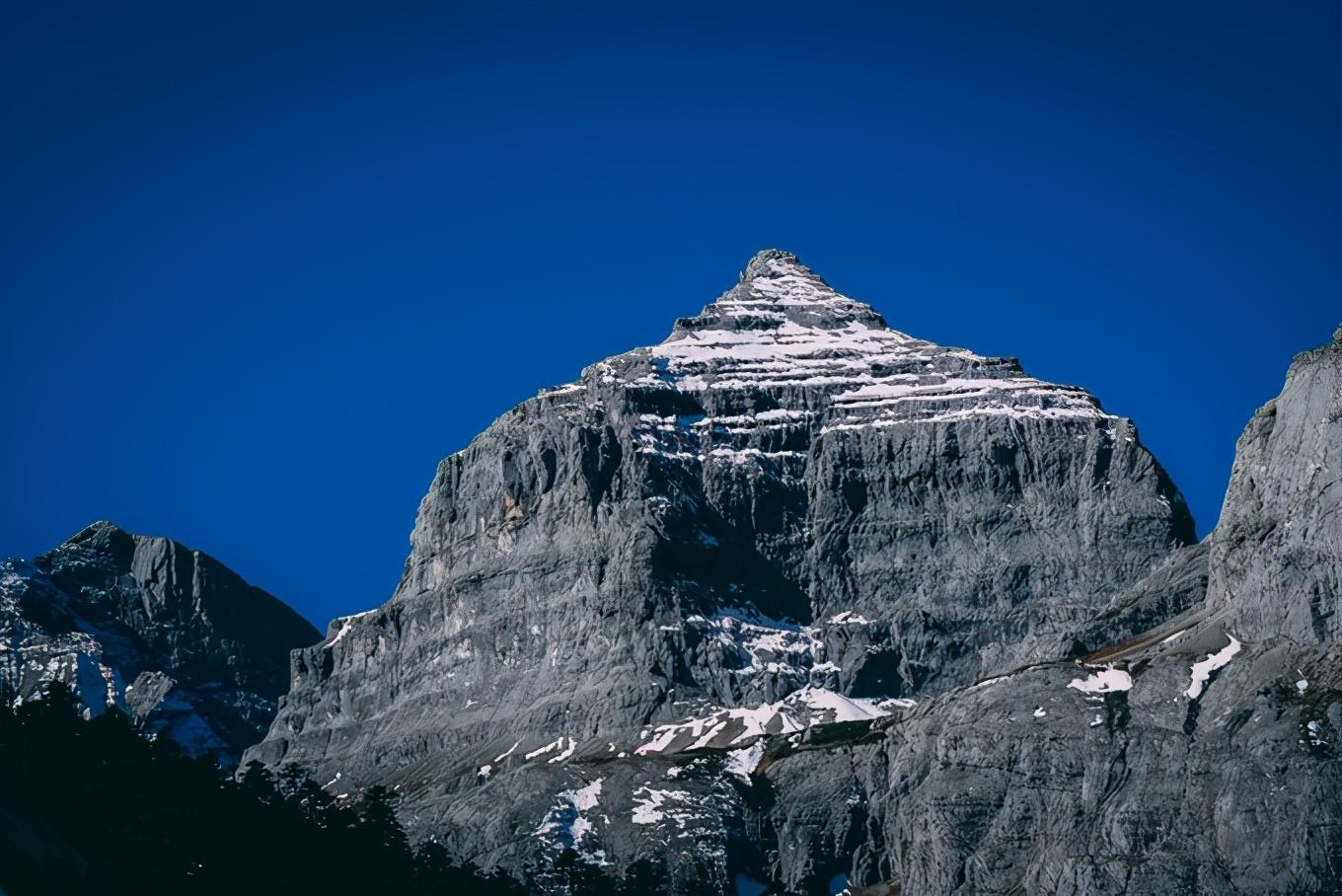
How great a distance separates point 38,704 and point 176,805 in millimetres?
18163

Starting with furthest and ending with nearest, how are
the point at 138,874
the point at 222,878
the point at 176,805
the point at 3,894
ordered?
the point at 176,805 → the point at 222,878 → the point at 138,874 → the point at 3,894

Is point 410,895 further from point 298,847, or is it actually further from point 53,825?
point 53,825

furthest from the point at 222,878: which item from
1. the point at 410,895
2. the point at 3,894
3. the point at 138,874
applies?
the point at 3,894

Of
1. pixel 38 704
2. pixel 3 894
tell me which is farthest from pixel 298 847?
pixel 3 894

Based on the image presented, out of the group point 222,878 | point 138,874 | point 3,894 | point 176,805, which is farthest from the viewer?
point 176,805

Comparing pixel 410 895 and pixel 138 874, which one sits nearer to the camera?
pixel 138 874

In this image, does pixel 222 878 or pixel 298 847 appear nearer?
pixel 222 878

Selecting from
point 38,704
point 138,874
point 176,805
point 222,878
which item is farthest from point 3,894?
point 38,704

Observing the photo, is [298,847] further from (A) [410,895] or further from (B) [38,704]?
(B) [38,704]

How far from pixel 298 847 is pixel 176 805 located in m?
10.9

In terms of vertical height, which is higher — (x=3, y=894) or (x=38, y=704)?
(x=38, y=704)

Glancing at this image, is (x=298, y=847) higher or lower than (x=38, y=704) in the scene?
lower

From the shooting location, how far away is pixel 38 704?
19888 cm

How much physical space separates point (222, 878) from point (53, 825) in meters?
14.8
